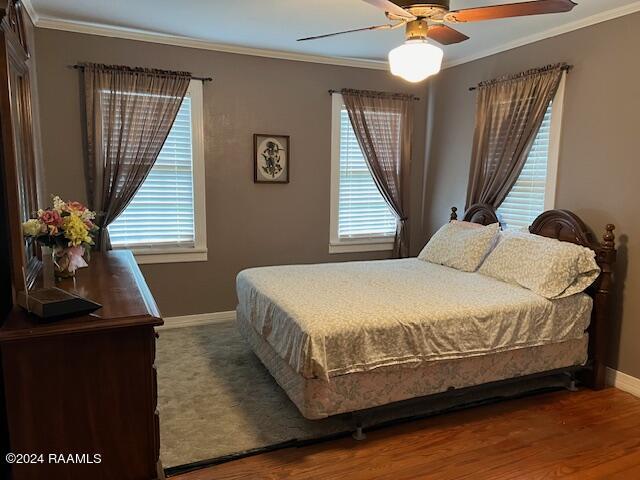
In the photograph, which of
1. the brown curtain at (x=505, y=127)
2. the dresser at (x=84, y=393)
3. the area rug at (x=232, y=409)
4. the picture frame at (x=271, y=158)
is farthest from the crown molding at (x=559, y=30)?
the dresser at (x=84, y=393)

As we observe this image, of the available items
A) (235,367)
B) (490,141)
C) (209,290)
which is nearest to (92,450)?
(235,367)

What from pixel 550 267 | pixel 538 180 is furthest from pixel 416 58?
pixel 538 180

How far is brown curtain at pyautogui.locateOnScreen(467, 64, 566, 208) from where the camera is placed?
151 inches

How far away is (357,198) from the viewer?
5.09 m

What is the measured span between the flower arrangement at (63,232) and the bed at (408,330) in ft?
3.80

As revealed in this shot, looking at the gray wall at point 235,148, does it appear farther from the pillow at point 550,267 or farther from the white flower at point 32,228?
the pillow at point 550,267

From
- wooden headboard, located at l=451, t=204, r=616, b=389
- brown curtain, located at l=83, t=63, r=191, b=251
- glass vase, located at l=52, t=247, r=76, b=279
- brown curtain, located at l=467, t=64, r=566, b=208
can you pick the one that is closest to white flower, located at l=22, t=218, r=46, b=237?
glass vase, located at l=52, t=247, r=76, b=279

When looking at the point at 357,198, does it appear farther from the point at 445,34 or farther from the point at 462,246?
the point at 445,34

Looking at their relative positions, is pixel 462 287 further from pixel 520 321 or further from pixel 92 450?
pixel 92 450

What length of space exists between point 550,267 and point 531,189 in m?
1.12

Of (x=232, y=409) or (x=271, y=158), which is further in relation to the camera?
(x=271, y=158)

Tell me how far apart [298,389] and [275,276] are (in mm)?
1078

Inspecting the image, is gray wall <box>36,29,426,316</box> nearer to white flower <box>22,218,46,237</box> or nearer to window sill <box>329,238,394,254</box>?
window sill <box>329,238,394,254</box>

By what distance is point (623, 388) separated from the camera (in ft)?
10.9
